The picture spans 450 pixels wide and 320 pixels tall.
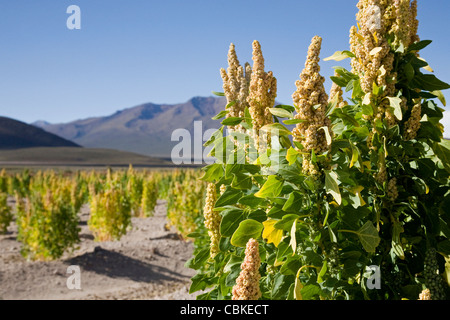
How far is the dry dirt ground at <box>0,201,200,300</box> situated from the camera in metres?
7.08

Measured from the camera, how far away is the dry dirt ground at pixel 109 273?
23.2 feet

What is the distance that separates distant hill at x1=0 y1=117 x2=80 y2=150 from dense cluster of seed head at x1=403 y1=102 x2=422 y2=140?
15546cm

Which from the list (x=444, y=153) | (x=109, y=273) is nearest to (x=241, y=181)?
(x=444, y=153)

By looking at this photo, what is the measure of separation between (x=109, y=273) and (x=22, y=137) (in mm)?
160885

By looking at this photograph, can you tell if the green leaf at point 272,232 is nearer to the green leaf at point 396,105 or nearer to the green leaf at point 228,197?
the green leaf at point 228,197

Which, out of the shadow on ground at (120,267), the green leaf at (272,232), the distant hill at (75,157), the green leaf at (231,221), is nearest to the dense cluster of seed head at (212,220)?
the green leaf at (231,221)

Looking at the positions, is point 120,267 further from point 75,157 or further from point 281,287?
point 75,157

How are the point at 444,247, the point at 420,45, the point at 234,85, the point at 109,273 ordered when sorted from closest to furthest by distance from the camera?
1. the point at 444,247
2. the point at 420,45
3. the point at 234,85
4. the point at 109,273

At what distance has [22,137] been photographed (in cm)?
15325

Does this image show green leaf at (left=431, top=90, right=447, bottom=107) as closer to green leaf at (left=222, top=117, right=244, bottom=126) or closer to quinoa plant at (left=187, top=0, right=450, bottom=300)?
quinoa plant at (left=187, top=0, right=450, bottom=300)

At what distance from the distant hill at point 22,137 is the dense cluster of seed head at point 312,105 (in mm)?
155444

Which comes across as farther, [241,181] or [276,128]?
[241,181]
